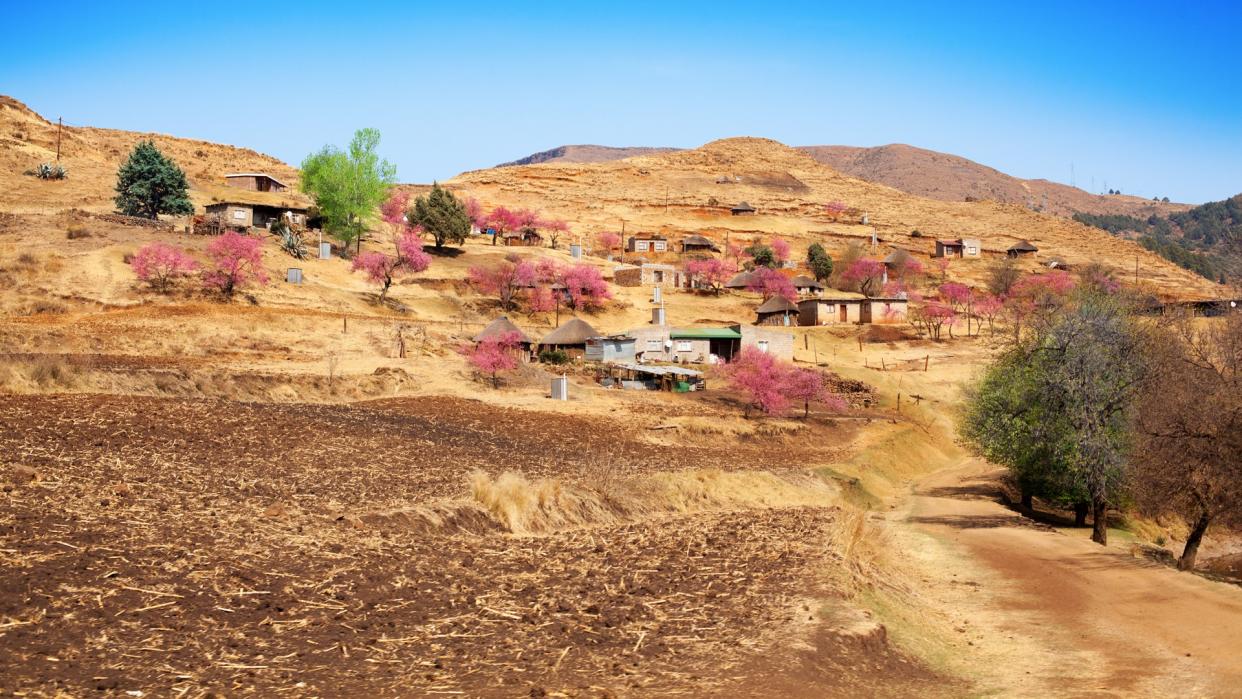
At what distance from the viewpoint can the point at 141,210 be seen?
79.6 m

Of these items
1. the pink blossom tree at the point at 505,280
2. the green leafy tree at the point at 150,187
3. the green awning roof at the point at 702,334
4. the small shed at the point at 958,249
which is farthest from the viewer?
the small shed at the point at 958,249

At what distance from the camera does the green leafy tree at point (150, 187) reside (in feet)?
257

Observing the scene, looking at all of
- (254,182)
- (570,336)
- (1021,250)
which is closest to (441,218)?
(254,182)

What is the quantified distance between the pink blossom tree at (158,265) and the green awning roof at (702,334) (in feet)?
100

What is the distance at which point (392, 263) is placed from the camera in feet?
239

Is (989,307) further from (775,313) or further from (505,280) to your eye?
(505,280)

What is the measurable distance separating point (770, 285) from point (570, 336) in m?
33.1

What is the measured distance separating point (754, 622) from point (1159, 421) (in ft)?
53.1

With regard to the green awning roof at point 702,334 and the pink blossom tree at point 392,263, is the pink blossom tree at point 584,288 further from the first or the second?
the green awning roof at point 702,334

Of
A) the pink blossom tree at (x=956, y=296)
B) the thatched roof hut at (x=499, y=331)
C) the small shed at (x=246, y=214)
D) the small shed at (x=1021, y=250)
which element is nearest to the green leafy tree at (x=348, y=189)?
the small shed at (x=246, y=214)

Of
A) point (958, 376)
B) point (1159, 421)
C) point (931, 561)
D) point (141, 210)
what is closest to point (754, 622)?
point (931, 561)

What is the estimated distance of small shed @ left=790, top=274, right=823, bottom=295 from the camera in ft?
309

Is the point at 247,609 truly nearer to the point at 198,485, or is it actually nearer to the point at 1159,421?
the point at 198,485

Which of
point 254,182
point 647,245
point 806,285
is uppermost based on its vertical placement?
point 254,182
